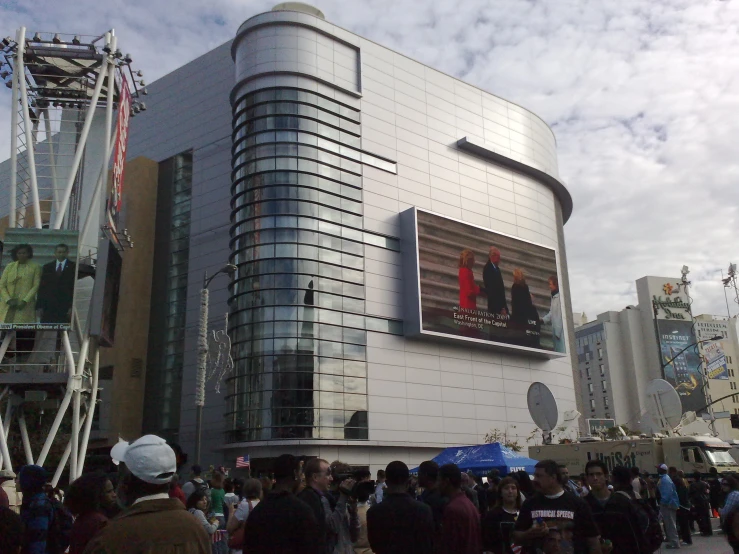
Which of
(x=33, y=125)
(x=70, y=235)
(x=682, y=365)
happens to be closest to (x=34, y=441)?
(x=70, y=235)

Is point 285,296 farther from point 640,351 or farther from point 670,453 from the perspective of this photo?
point 640,351

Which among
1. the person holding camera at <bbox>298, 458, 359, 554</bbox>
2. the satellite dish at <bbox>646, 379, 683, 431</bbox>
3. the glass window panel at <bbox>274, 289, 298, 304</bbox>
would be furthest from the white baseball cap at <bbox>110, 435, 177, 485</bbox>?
the glass window panel at <bbox>274, 289, 298, 304</bbox>

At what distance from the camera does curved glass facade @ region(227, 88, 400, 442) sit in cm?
3719

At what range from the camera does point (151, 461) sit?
3459 millimetres

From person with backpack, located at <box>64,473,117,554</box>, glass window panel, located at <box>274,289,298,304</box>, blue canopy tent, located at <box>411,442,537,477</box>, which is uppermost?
glass window panel, located at <box>274,289,298,304</box>

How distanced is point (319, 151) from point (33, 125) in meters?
15.5

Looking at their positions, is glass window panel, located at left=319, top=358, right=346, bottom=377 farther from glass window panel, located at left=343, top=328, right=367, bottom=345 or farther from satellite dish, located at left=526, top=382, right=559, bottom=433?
satellite dish, located at left=526, top=382, right=559, bottom=433

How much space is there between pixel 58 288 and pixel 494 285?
2736cm

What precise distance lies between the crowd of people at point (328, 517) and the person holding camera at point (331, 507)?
11 mm

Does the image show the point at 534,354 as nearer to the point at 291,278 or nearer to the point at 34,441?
the point at 291,278

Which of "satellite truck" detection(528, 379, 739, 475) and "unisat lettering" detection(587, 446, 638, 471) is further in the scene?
"unisat lettering" detection(587, 446, 638, 471)

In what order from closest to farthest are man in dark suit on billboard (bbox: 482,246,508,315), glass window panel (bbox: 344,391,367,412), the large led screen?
1. glass window panel (bbox: 344,391,367,412)
2. the large led screen
3. man in dark suit on billboard (bbox: 482,246,508,315)

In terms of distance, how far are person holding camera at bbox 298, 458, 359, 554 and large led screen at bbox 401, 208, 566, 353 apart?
34.3 metres

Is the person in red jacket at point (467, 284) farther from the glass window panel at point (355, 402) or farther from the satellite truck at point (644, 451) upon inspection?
the satellite truck at point (644, 451)
